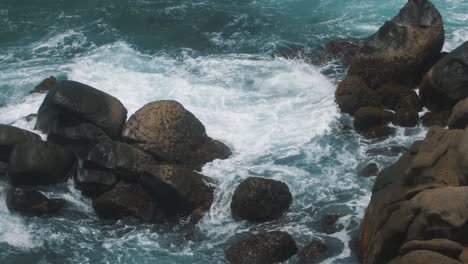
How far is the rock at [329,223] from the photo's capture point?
14.9 metres

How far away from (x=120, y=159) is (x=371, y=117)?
7695mm

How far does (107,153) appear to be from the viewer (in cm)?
1661

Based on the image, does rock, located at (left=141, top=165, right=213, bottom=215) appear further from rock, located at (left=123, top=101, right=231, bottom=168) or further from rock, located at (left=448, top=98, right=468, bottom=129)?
rock, located at (left=448, top=98, right=468, bottom=129)

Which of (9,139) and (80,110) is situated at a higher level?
(80,110)

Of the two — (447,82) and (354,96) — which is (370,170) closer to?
(354,96)

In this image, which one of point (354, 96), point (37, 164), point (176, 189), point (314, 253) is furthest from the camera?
point (354, 96)

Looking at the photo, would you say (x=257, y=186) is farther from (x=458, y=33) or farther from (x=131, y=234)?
(x=458, y=33)

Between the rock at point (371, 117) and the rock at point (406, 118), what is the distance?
0.21 metres

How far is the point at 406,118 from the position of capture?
18672 mm

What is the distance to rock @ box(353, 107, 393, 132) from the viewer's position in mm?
18688

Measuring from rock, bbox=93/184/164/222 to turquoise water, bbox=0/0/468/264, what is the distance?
1.03ft

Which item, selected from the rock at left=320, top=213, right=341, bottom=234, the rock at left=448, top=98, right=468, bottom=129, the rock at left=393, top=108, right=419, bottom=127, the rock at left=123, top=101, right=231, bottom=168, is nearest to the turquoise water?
the rock at left=320, top=213, right=341, bottom=234

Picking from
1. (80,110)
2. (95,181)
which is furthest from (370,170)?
(80,110)

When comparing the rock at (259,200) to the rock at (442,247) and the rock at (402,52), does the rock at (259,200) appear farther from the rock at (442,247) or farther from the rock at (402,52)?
the rock at (402,52)
